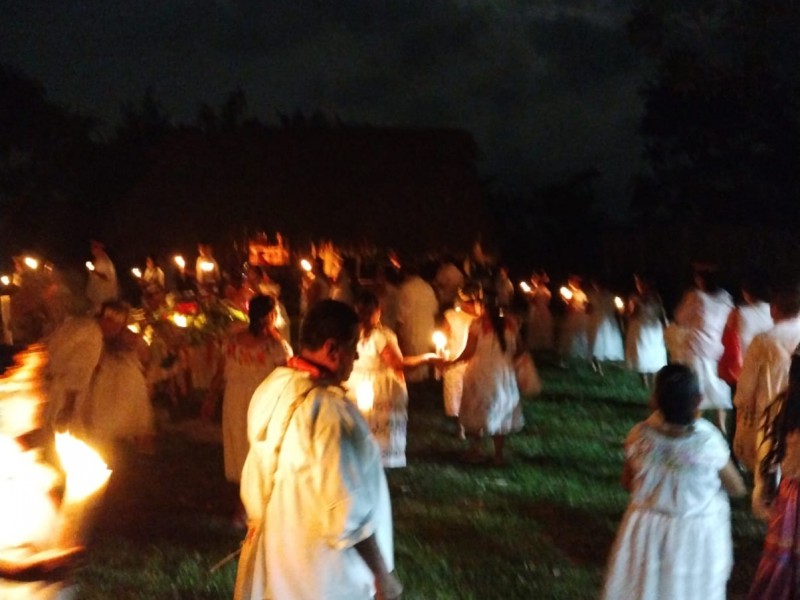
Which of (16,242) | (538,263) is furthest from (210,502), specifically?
(538,263)

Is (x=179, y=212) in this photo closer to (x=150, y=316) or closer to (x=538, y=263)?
(x=538, y=263)

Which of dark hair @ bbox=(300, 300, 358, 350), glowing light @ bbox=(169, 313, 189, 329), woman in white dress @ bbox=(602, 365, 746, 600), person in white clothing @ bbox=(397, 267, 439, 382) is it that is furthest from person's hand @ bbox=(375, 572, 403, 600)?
person in white clothing @ bbox=(397, 267, 439, 382)

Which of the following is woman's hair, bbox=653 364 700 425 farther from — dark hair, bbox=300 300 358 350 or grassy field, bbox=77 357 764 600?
grassy field, bbox=77 357 764 600

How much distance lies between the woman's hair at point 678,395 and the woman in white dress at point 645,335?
982 cm

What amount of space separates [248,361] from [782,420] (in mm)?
3897

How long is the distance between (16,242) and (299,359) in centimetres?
2596

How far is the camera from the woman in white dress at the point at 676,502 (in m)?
4.66

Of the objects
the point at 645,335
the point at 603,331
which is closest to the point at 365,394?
the point at 645,335

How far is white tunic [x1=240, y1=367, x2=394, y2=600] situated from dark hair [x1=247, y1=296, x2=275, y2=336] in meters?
3.30

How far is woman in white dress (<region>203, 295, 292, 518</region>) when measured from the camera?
22.9ft

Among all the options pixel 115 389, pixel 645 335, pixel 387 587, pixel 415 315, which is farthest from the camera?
pixel 645 335

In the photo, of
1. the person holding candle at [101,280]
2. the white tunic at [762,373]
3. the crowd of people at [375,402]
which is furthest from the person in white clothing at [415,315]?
the white tunic at [762,373]

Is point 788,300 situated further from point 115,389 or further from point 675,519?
point 115,389

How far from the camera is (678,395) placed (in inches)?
183
